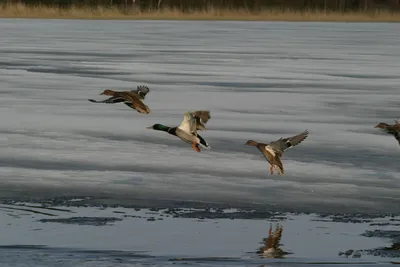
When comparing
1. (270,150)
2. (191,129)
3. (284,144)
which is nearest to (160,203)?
(191,129)

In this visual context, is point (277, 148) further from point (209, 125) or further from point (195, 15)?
point (195, 15)

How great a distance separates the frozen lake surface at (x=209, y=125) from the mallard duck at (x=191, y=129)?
17.7 inches

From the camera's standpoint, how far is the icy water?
947 centimetres

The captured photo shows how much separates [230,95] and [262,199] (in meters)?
8.62

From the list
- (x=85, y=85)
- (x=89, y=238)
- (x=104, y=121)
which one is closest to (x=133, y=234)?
(x=89, y=238)

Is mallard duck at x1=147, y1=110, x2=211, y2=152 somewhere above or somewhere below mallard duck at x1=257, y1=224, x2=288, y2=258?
above

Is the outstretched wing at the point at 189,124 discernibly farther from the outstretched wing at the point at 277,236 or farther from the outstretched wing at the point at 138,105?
the outstretched wing at the point at 277,236

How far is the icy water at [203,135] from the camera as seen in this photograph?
31.1 ft

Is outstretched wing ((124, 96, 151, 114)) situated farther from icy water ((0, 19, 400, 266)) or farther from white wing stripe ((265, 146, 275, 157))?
white wing stripe ((265, 146, 275, 157))

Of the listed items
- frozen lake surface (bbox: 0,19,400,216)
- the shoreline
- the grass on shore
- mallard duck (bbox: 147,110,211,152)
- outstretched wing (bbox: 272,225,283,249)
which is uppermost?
mallard duck (bbox: 147,110,211,152)

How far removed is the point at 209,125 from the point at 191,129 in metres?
4.54

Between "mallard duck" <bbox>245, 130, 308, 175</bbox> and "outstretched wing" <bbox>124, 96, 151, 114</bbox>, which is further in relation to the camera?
"outstretched wing" <bbox>124, 96, 151, 114</bbox>

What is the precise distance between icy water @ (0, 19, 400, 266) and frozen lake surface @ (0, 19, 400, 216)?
0.02m

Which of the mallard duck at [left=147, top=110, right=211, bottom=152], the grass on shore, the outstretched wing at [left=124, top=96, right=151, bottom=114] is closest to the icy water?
the mallard duck at [left=147, top=110, right=211, bottom=152]
